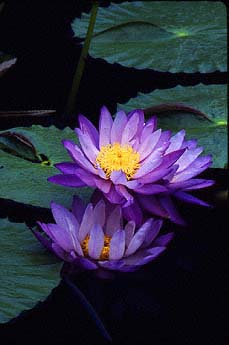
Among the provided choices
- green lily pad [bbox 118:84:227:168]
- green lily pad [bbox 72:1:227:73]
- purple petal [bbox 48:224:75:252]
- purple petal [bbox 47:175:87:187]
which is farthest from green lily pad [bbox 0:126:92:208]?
green lily pad [bbox 72:1:227:73]

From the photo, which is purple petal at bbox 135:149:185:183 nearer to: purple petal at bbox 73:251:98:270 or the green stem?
purple petal at bbox 73:251:98:270

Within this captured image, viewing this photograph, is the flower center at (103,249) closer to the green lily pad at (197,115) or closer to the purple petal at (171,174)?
the purple petal at (171,174)

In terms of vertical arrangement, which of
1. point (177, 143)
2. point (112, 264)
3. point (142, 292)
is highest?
point (177, 143)

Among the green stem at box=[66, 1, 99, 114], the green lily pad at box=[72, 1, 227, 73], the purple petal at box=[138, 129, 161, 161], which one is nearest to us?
the purple petal at box=[138, 129, 161, 161]

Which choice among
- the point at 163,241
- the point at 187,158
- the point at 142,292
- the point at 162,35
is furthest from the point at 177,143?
the point at 162,35

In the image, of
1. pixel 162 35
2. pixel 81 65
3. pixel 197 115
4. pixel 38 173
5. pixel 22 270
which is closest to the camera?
pixel 22 270

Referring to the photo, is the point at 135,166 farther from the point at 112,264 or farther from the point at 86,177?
the point at 112,264
